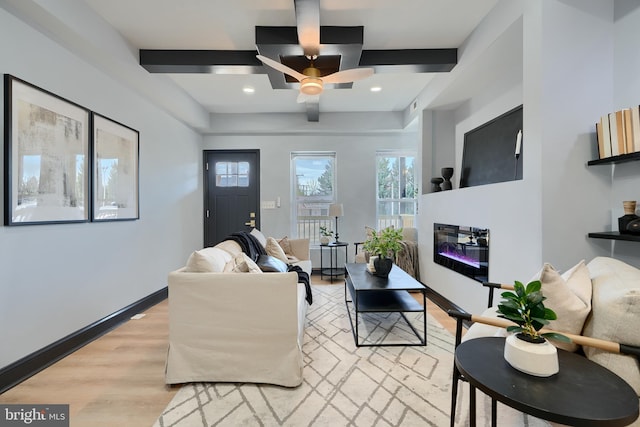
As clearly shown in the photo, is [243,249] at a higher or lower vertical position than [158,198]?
lower

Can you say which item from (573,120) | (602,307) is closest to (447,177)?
(573,120)

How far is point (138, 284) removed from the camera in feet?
A: 11.0

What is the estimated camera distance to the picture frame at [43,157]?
1.96 meters

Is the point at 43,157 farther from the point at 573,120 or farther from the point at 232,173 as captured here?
the point at 573,120

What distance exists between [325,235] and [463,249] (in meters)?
2.43

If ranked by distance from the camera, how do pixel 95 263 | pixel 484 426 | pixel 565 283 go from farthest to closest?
pixel 95 263 → pixel 484 426 → pixel 565 283

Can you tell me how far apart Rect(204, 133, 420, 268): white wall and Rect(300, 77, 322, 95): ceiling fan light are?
8.31 feet

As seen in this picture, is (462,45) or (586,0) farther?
(462,45)

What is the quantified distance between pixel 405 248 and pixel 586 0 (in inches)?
121

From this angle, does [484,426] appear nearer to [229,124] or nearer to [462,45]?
[462,45]

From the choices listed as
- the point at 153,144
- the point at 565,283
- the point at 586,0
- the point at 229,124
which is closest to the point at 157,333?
the point at 153,144

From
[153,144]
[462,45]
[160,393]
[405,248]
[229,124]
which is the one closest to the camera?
[160,393]

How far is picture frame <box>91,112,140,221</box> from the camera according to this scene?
108 inches

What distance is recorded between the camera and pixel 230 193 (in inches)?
209
